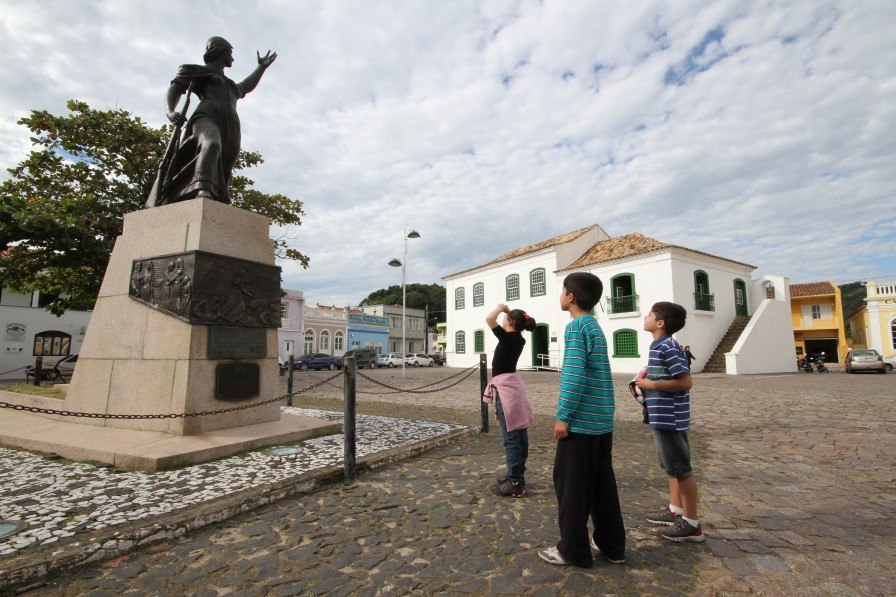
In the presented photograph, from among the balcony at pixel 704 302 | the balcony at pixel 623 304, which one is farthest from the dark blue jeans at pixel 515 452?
the balcony at pixel 704 302

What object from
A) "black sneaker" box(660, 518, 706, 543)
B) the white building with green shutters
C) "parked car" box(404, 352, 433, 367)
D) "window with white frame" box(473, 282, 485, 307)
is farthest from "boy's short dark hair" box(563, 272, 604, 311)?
"parked car" box(404, 352, 433, 367)

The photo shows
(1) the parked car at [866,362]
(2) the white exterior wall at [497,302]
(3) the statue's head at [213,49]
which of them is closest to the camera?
(3) the statue's head at [213,49]

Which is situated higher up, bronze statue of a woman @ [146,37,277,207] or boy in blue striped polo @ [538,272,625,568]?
bronze statue of a woman @ [146,37,277,207]

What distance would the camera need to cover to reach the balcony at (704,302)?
20.1m

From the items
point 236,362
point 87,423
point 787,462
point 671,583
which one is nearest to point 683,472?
point 671,583

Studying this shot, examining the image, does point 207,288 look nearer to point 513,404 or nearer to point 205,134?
point 205,134

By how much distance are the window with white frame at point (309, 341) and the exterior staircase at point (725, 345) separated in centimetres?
2879

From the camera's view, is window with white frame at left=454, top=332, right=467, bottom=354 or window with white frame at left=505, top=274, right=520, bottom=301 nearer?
window with white frame at left=505, top=274, right=520, bottom=301

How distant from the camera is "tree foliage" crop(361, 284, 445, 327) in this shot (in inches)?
2599

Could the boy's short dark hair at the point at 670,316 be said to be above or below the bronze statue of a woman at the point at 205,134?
below

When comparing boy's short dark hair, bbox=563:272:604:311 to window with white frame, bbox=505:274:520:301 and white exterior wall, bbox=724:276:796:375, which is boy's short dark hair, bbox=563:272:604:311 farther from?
window with white frame, bbox=505:274:520:301

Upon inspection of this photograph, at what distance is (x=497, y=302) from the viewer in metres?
27.4

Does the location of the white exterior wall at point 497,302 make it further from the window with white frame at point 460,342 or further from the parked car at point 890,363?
the parked car at point 890,363

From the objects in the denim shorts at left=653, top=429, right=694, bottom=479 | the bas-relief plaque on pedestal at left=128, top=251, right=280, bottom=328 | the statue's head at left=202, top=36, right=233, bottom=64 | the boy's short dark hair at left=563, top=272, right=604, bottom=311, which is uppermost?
the statue's head at left=202, top=36, right=233, bottom=64
